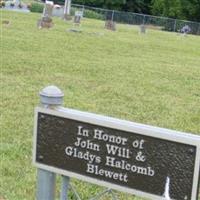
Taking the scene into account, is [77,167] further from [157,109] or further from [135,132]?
[157,109]

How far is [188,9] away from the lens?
76875 millimetres

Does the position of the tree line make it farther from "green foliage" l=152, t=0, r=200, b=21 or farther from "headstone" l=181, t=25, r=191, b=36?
"headstone" l=181, t=25, r=191, b=36

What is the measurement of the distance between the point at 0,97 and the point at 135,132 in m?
6.45

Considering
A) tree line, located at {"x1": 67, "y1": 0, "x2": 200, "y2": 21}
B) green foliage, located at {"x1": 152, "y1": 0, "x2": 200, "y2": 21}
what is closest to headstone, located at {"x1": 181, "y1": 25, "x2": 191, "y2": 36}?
green foliage, located at {"x1": 152, "y1": 0, "x2": 200, "y2": 21}

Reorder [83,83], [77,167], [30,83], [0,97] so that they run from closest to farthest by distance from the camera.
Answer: [77,167], [0,97], [30,83], [83,83]

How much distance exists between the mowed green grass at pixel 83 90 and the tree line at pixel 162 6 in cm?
5929

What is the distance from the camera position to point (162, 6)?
78688mm

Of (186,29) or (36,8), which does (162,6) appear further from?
(36,8)

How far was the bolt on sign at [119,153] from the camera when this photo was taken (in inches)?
98.4

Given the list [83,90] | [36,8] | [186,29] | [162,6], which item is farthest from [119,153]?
[162,6]

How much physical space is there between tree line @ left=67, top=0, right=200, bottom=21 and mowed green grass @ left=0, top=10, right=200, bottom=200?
5929cm

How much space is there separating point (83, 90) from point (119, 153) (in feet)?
26.0

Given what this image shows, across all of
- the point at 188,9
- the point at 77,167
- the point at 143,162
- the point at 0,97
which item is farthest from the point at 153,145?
the point at 188,9

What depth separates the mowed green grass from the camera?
5.60 meters
